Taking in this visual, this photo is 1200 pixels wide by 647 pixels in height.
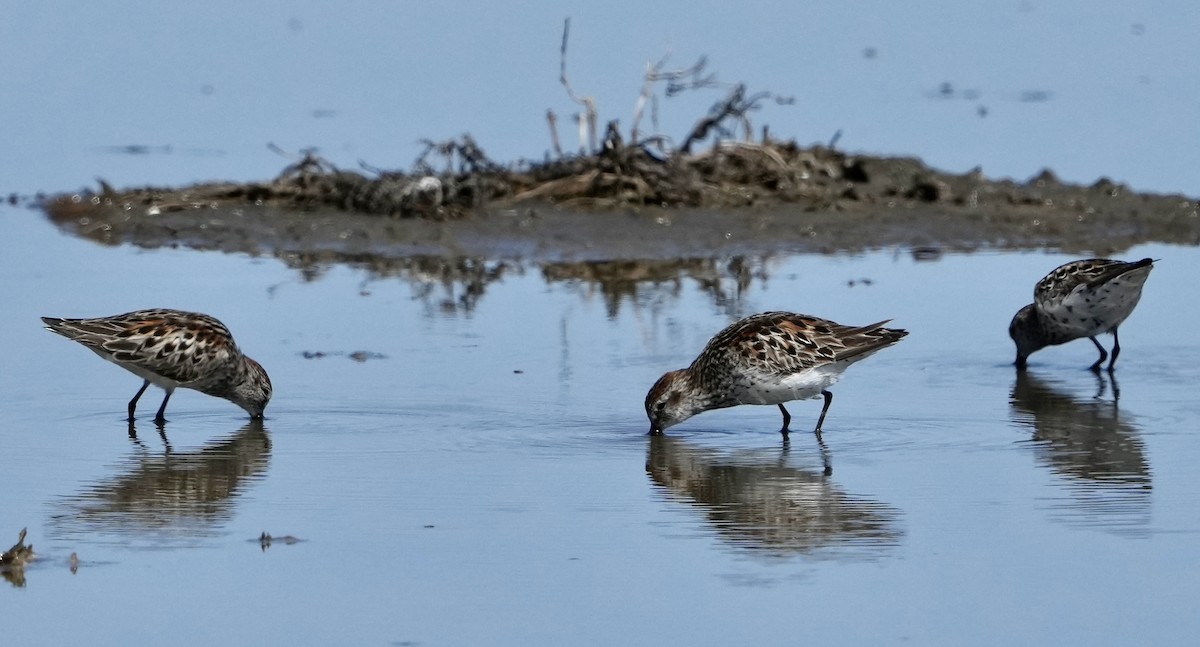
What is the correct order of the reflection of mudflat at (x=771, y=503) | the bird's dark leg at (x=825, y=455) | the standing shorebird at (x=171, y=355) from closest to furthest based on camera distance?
the reflection of mudflat at (x=771, y=503) < the bird's dark leg at (x=825, y=455) < the standing shorebird at (x=171, y=355)

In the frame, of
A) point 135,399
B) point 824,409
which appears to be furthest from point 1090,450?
point 135,399

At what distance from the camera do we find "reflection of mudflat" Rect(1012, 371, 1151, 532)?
9.11 metres

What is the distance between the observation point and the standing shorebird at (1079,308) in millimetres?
13228

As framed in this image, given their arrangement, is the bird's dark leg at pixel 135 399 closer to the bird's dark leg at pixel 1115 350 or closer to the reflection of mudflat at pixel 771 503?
the reflection of mudflat at pixel 771 503

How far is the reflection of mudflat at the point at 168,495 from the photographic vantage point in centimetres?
879

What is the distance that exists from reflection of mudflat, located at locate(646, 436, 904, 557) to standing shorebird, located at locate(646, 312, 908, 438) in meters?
0.29

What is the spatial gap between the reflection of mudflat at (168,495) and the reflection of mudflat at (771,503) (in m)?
2.11

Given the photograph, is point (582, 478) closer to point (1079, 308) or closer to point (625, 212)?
point (1079, 308)

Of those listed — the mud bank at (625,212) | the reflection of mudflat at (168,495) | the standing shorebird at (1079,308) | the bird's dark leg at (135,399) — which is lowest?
the reflection of mudflat at (168,495)

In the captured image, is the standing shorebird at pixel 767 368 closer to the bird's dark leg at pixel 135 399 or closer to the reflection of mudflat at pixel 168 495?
the reflection of mudflat at pixel 168 495

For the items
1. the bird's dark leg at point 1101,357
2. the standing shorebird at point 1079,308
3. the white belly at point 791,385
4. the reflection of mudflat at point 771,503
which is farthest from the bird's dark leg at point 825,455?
the bird's dark leg at point 1101,357

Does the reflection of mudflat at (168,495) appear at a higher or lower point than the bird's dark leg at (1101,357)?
lower

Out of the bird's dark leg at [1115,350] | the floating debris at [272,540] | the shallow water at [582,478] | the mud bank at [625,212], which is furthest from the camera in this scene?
the mud bank at [625,212]

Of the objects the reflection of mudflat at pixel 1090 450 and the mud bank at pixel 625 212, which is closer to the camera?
the reflection of mudflat at pixel 1090 450
